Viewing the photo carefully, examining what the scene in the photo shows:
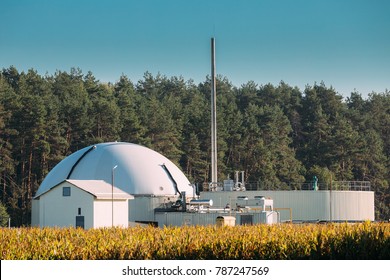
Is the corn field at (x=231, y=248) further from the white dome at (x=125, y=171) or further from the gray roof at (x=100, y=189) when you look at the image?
the white dome at (x=125, y=171)

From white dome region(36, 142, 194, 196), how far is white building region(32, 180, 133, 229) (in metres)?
4.63

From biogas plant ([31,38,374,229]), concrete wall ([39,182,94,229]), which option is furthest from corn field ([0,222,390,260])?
biogas plant ([31,38,374,229])

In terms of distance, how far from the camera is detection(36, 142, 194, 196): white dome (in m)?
63.2

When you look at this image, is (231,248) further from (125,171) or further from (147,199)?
(125,171)

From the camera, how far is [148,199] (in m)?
61.7

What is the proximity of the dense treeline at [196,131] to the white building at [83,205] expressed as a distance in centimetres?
2863

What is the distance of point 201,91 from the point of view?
14512 cm

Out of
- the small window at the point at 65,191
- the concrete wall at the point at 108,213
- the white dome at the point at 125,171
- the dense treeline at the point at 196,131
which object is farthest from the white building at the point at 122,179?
the dense treeline at the point at 196,131

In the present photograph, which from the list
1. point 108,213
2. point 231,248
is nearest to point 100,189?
point 108,213

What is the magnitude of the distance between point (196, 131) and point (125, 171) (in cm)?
4358

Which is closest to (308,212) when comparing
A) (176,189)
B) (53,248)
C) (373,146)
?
(176,189)

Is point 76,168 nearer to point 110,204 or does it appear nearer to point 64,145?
point 110,204

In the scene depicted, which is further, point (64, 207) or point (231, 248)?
point (64, 207)

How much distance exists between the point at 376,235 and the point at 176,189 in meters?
35.6
